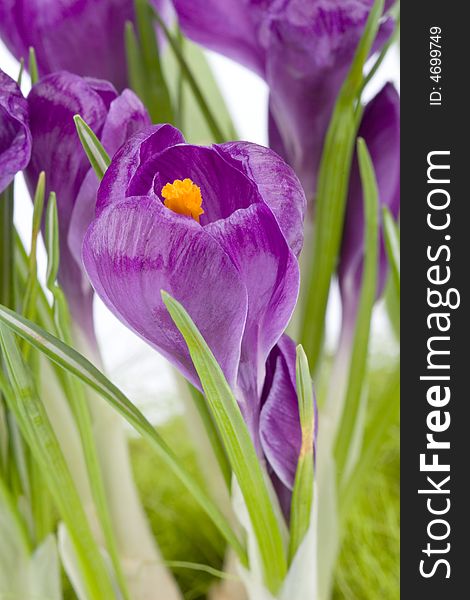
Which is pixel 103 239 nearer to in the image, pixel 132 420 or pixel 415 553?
pixel 132 420

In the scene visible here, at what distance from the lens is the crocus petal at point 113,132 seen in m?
0.33

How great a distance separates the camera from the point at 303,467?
1.13 ft

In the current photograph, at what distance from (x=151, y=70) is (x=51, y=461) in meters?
0.19

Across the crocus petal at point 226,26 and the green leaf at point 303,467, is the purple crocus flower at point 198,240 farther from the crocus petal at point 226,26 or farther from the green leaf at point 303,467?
the crocus petal at point 226,26

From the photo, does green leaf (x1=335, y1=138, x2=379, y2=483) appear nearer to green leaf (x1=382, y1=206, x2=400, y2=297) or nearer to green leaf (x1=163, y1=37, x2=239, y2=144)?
green leaf (x1=382, y1=206, x2=400, y2=297)

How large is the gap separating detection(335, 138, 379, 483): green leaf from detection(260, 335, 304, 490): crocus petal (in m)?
0.09

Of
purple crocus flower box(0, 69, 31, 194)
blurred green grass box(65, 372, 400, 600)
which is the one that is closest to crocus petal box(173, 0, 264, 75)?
purple crocus flower box(0, 69, 31, 194)

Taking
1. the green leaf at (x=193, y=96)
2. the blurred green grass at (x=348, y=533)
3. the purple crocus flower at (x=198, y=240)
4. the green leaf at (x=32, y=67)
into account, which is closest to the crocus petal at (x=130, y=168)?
the purple crocus flower at (x=198, y=240)

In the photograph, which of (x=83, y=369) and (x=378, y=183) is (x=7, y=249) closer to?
(x=83, y=369)

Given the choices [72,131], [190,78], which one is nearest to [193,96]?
[190,78]

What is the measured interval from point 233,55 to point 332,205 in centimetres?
9

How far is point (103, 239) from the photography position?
10.6 inches

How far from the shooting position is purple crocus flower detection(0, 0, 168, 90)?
39 centimetres

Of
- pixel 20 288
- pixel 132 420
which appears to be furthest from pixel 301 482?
pixel 20 288
